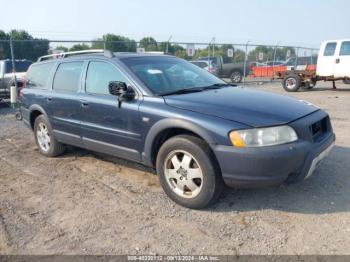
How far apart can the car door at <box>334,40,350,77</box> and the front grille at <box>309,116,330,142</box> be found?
40.0 feet

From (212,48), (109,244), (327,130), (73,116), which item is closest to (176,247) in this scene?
(109,244)

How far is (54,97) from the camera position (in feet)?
17.9

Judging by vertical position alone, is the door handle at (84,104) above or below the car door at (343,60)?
below

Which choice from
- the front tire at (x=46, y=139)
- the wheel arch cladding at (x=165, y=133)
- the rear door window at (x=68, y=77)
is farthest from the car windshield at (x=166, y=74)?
the front tire at (x=46, y=139)

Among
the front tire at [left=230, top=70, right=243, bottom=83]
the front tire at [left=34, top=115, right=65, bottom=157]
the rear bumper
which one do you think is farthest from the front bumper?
the front tire at [left=230, top=70, right=243, bottom=83]

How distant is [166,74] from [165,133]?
37.4 inches

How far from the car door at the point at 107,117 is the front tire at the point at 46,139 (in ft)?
3.25

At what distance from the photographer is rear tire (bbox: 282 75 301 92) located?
53.0 feet

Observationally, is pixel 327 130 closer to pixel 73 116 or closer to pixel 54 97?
pixel 73 116

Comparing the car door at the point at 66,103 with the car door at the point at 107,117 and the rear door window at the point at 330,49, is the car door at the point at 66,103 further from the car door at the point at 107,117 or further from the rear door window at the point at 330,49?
the rear door window at the point at 330,49

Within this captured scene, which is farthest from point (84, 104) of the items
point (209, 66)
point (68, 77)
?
point (209, 66)

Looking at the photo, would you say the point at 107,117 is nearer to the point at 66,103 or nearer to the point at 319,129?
the point at 66,103

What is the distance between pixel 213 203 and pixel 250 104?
111cm

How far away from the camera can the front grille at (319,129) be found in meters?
3.77
